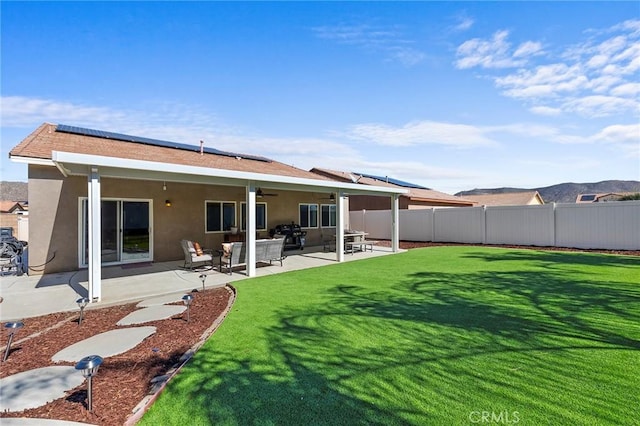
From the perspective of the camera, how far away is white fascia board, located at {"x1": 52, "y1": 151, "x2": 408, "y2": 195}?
6.29 m

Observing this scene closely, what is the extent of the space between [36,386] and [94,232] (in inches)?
150

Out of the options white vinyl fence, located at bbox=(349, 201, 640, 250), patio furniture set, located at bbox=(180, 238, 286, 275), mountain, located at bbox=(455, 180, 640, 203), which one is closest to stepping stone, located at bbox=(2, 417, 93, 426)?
patio furniture set, located at bbox=(180, 238, 286, 275)

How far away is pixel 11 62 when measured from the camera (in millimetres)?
10492

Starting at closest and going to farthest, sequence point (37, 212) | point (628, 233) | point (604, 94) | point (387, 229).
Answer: point (37, 212) → point (604, 94) → point (628, 233) → point (387, 229)

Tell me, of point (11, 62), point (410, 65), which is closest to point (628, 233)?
point (410, 65)

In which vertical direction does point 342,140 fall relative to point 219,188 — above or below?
above

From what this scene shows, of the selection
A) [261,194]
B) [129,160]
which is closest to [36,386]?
[129,160]

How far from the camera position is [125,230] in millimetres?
11258

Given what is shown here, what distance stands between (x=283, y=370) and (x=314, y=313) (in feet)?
6.81

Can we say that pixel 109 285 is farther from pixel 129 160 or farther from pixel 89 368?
pixel 89 368

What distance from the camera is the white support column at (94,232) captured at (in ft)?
21.5

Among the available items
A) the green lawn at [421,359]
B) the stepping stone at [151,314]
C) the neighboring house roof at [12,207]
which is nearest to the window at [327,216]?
the green lawn at [421,359]

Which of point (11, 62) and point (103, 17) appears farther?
point (11, 62)

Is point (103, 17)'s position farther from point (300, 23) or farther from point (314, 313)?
point (314, 313)
